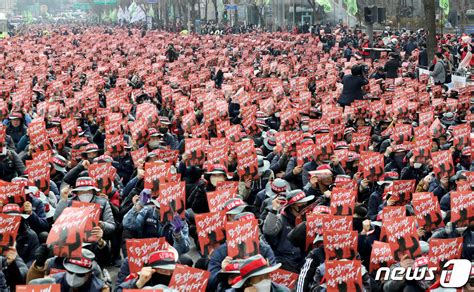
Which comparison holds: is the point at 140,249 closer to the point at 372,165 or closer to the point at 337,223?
the point at 337,223

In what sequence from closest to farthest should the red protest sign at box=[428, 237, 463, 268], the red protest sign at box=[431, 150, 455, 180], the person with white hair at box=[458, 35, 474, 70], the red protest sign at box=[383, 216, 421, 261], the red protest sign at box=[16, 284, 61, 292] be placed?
the red protest sign at box=[16, 284, 61, 292] < the red protest sign at box=[428, 237, 463, 268] < the red protest sign at box=[383, 216, 421, 261] < the red protest sign at box=[431, 150, 455, 180] < the person with white hair at box=[458, 35, 474, 70]

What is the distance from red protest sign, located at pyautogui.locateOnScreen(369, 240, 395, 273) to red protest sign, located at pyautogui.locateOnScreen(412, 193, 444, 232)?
1.15m

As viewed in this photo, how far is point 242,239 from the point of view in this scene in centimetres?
853

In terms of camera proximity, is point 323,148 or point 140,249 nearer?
point 140,249

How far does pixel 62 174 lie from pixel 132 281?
22.1 ft

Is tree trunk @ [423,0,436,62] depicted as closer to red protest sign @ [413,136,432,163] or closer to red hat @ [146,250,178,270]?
red protest sign @ [413,136,432,163]

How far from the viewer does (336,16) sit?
74062 mm

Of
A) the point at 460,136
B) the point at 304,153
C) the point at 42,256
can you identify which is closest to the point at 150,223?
the point at 42,256

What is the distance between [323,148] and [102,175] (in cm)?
305

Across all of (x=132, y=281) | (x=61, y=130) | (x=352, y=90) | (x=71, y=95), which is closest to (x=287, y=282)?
(x=132, y=281)

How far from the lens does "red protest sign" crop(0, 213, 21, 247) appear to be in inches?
365

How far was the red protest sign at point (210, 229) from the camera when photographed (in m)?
9.54

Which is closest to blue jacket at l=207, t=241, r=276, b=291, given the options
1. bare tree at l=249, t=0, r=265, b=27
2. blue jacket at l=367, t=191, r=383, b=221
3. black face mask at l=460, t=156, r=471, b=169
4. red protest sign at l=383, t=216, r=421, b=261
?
red protest sign at l=383, t=216, r=421, b=261

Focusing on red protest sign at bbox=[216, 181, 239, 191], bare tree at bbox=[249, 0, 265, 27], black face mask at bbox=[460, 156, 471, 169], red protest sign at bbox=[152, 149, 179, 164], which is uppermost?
red protest sign at bbox=[216, 181, 239, 191]
